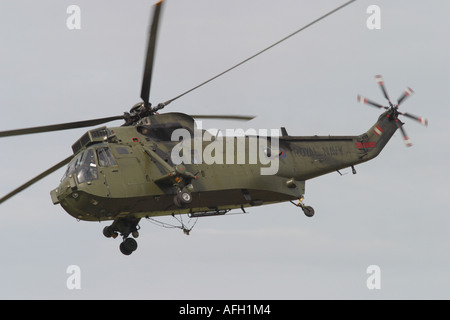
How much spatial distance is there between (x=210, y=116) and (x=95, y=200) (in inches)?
271

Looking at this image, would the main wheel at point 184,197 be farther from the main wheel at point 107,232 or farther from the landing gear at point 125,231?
the main wheel at point 107,232

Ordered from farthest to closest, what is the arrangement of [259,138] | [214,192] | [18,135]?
[259,138]
[214,192]
[18,135]

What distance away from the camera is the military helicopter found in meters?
30.5

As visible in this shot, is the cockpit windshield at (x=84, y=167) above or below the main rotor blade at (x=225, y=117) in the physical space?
below

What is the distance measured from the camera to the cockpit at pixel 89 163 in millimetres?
30416

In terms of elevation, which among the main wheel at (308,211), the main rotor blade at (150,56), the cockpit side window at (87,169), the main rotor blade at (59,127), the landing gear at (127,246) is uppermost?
the main rotor blade at (150,56)

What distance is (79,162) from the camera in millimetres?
30922

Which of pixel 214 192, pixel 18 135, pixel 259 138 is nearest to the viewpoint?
pixel 18 135

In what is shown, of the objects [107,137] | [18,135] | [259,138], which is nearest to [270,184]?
[259,138]

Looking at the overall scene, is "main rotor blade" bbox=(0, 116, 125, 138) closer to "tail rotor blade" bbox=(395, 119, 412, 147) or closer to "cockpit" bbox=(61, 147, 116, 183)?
"cockpit" bbox=(61, 147, 116, 183)

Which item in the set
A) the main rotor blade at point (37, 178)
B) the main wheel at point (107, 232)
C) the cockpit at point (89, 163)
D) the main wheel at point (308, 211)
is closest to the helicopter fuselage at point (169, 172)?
the cockpit at point (89, 163)

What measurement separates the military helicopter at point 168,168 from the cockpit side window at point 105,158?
0.12ft

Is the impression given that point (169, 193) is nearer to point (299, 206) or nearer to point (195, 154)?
point (195, 154)

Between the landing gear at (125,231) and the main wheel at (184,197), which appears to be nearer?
the main wheel at (184,197)
